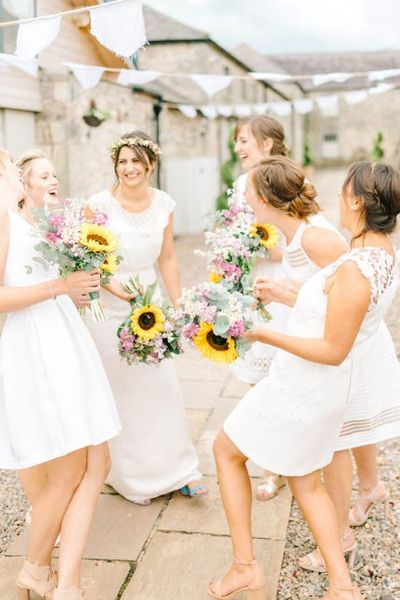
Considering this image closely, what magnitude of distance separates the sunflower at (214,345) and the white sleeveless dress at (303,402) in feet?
0.82

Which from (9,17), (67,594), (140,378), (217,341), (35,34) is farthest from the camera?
(9,17)

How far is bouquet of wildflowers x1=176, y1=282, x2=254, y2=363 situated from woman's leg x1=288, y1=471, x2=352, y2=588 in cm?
60

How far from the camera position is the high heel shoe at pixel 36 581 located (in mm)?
2787

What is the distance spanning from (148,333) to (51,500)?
839 mm


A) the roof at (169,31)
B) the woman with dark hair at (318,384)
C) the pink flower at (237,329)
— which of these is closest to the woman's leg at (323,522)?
the woman with dark hair at (318,384)

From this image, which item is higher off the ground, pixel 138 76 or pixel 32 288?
pixel 138 76

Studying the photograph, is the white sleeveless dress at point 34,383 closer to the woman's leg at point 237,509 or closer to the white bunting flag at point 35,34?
the woman's leg at point 237,509

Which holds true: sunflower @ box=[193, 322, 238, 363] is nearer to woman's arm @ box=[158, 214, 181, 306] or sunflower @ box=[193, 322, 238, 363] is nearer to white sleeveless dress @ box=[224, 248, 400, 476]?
white sleeveless dress @ box=[224, 248, 400, 476]

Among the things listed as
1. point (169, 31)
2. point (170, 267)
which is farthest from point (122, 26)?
point (169, 31)

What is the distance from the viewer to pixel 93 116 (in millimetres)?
11695

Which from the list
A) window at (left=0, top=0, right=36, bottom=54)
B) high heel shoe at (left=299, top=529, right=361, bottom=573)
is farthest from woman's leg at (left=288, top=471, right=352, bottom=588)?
window at (left=0, top=0, right=36, bottom=54)

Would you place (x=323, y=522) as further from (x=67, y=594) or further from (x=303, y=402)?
(x=67, y=594)

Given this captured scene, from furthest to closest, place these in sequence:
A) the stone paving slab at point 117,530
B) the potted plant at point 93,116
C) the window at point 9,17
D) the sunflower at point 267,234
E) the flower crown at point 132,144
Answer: the potted plant at point 93,116 < the window at point 9,17 < the flower crown at point 132,144 < the sunflower at point 267,234 < the stone paving slab at point 117,530

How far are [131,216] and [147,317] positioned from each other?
0.91 metres
